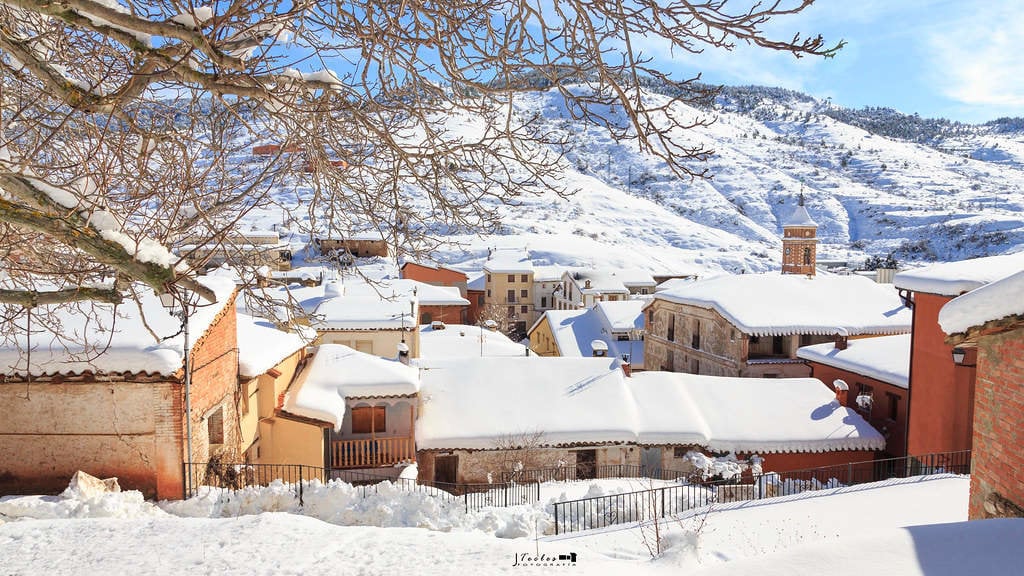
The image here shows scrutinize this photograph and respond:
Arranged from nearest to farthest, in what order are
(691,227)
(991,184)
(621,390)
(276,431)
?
(276,431)
(621,390)
(691,227)
(991,184)

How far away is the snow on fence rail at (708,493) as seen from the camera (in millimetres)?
11149

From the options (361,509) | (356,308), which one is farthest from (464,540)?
(356,308)

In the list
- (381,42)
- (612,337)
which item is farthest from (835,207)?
(381,42)

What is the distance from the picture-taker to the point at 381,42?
14.1 feet

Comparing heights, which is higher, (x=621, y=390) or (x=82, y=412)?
(x=82, y=412)

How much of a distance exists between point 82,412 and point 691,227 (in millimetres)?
105812

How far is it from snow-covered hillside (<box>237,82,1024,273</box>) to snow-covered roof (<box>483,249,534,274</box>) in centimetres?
395

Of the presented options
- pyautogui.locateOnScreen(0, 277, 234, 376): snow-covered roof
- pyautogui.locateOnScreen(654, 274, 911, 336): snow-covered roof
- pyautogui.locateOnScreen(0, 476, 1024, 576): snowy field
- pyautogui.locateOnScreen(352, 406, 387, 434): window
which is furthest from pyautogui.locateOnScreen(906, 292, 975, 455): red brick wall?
pyautogui.locateOnScreen(0, 277, 234, 376): snow-covered roof

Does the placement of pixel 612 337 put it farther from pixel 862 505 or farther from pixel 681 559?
pixel 681 559

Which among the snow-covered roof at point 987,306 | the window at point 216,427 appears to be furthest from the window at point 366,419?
the snow-covered roof at point 987,306

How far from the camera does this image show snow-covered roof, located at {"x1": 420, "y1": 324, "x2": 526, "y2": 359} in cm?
3434

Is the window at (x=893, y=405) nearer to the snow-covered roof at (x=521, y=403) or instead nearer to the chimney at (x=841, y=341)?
the chimney at (x=841, y=341)

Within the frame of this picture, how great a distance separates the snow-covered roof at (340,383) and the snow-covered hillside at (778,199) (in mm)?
41063

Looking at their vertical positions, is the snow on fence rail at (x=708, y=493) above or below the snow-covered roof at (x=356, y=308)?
below
